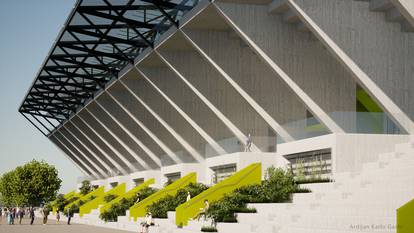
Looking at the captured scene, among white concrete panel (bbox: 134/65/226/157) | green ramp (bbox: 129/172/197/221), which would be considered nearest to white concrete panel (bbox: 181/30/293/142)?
white concrete panel (bbox: 134/65/226/157)

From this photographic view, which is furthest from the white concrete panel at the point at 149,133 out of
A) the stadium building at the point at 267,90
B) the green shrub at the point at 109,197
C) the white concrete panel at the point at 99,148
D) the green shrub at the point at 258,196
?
the white concrete panel at the point at 99,148

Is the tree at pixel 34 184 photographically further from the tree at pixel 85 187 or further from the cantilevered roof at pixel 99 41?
the cantilevered roof at pixel 99 41

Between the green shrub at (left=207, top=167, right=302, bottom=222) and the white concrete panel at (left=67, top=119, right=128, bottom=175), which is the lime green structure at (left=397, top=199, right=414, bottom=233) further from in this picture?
the white concrete panel at (left=67, top=119, right=128, bottom=175)

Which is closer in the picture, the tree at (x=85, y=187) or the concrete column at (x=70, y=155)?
the tree at (x=85, y=187)

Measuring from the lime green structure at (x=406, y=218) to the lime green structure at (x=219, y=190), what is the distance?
63.9ft

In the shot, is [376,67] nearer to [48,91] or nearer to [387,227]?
[387,227]

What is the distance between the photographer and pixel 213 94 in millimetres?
39594

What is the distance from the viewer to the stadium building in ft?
76.3

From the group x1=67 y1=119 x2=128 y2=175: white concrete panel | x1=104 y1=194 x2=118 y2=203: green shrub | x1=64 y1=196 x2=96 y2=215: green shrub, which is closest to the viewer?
x1=104 y1=194 x2=118 y2=203: green shrub

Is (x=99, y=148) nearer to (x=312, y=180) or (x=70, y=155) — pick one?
(x=70, y=155)

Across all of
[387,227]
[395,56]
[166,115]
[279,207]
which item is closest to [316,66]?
[395,56]

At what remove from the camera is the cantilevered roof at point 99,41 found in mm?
37094

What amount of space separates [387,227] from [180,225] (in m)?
15.8

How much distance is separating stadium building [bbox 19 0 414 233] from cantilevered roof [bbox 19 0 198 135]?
110mm
